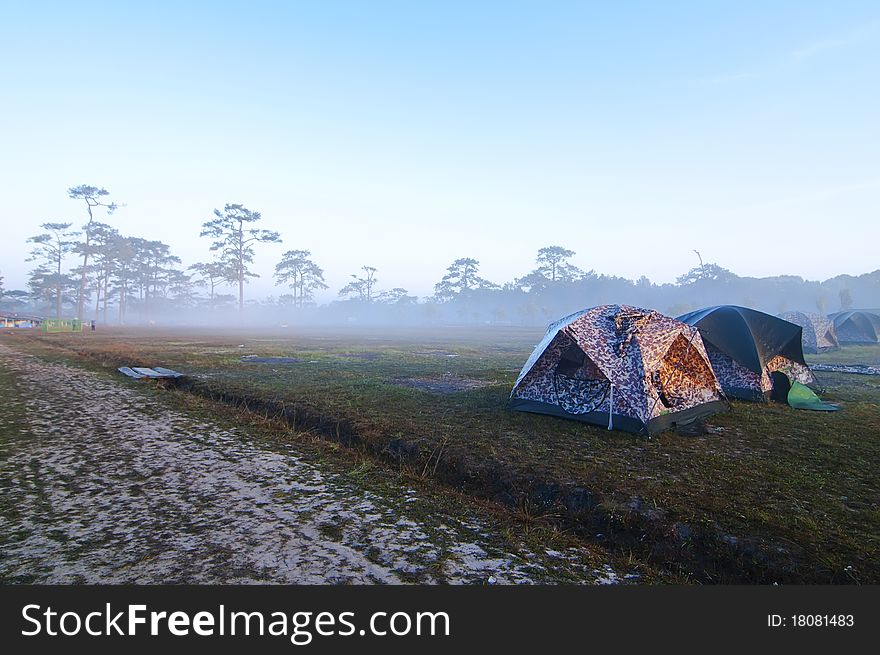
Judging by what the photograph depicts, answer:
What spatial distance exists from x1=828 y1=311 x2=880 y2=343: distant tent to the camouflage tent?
3595cm

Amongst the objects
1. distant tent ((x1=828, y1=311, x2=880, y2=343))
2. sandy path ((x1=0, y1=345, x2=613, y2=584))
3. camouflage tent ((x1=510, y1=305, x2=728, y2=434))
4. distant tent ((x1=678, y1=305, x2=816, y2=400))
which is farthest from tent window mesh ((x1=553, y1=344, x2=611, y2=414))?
distant tent ((x1=828, y1=311, x2=880, y2=343))

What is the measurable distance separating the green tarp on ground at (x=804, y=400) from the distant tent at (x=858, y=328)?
106 ft

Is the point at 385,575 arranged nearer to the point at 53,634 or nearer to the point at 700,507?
the point at 53,634

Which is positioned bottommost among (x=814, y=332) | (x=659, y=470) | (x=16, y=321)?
(x=659, y=470)

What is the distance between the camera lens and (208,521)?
4266 millimetres

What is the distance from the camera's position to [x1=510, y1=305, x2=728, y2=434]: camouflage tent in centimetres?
795

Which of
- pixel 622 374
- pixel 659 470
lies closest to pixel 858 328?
pixel 622 374

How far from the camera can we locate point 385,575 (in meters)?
3.37

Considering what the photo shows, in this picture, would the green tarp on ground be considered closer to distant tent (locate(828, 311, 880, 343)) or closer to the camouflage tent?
the camouflage tent

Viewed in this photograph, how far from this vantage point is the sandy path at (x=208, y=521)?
341 centimetres

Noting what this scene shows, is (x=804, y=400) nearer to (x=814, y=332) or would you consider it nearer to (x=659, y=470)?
(x=659, y=470)

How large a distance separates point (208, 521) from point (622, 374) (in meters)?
6.90

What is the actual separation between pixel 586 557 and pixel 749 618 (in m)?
1.21

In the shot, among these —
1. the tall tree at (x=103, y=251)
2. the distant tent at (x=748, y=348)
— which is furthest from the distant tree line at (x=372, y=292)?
the distant tent at (x=748, y=348)
